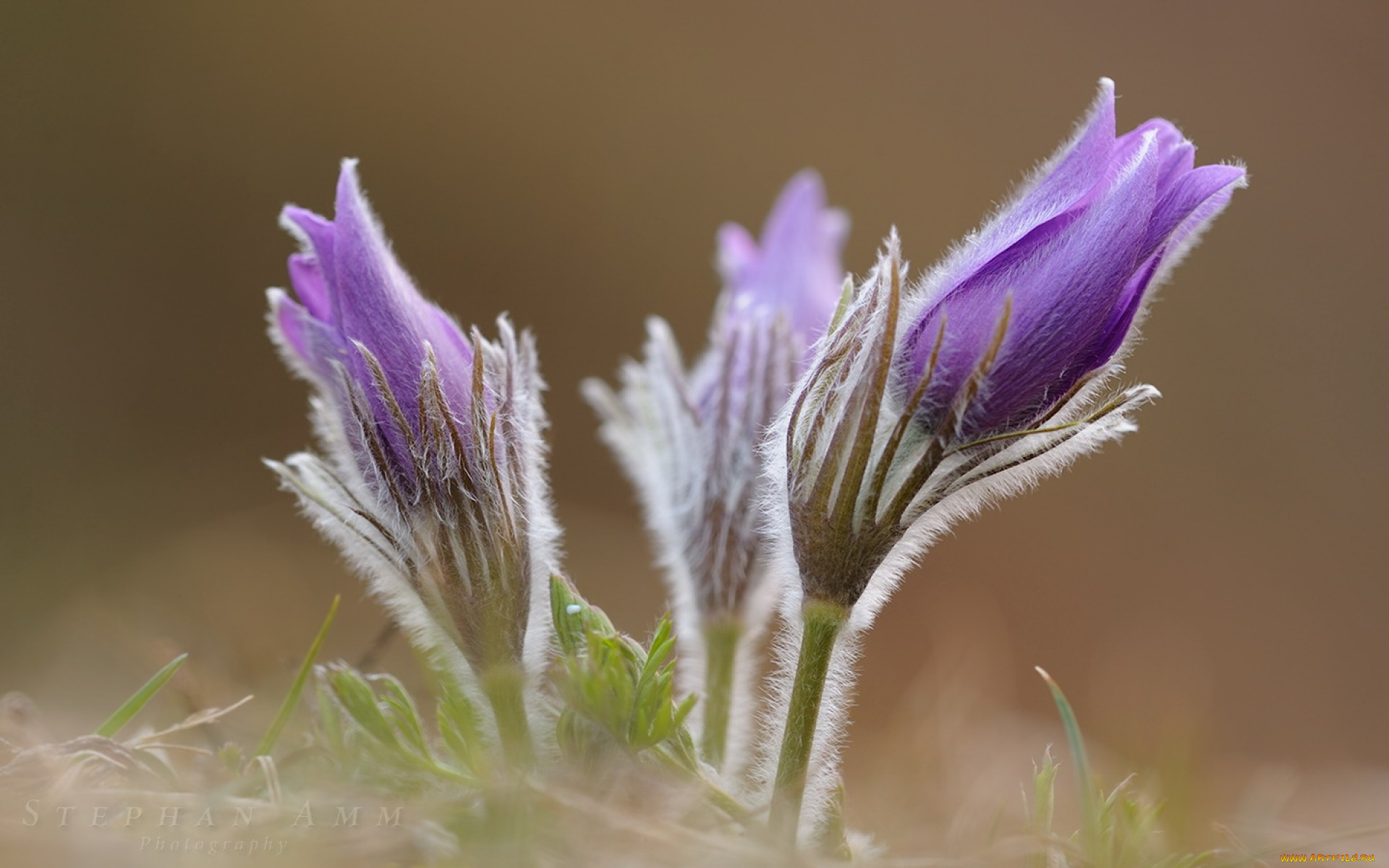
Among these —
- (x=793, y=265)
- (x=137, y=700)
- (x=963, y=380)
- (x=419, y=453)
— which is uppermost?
(x=793, y=265)

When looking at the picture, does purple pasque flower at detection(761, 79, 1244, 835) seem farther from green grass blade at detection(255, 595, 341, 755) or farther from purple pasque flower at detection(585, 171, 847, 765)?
green grass blade at detection(255, 595, 341, 755)

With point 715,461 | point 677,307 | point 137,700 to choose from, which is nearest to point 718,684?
point 715,461

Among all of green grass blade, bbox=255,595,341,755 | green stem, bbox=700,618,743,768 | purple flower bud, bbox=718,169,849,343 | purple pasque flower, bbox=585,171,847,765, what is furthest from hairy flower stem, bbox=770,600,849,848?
purple flower bud, bbox=718,169,849,343

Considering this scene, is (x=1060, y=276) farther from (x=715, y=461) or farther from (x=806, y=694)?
(x=715, y=461)

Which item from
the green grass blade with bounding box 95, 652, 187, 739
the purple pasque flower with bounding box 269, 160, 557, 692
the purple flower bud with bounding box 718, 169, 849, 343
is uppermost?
the purple flower bud with bounding box 718, 169, 849, 343

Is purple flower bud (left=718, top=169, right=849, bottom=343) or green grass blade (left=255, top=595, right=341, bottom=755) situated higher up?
purple flower bud (left=718, top=169, right=849, bottom=343)
